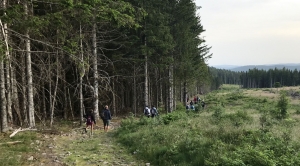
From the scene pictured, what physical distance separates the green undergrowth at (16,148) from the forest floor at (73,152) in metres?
0.13

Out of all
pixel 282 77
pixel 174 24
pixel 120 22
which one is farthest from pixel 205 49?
pixel 282 77

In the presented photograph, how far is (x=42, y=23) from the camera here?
8.35 m

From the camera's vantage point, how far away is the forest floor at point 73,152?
794 centimetres

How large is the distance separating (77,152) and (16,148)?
2.12 m

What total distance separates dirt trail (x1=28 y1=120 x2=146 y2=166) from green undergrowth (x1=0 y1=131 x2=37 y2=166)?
0.30 meters

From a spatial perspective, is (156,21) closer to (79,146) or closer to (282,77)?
(79,146)

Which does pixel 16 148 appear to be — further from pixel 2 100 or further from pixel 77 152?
pixel 2 100

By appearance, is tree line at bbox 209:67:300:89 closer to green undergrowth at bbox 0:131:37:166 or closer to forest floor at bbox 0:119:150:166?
forest floor at bbox 0:119:150:166

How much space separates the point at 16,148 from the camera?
850 centimetres

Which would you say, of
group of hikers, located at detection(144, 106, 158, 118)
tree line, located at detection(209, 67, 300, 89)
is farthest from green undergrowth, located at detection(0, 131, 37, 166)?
tree line, located at detection(209, 67, 300, 89)

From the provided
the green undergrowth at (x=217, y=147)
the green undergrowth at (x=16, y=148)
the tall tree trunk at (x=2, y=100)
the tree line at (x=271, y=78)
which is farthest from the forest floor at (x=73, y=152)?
the tree line at (x=271, y=78)

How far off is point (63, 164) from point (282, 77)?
133939mm

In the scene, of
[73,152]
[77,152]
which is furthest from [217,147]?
[73,152]

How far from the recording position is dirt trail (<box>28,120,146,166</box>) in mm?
8008
